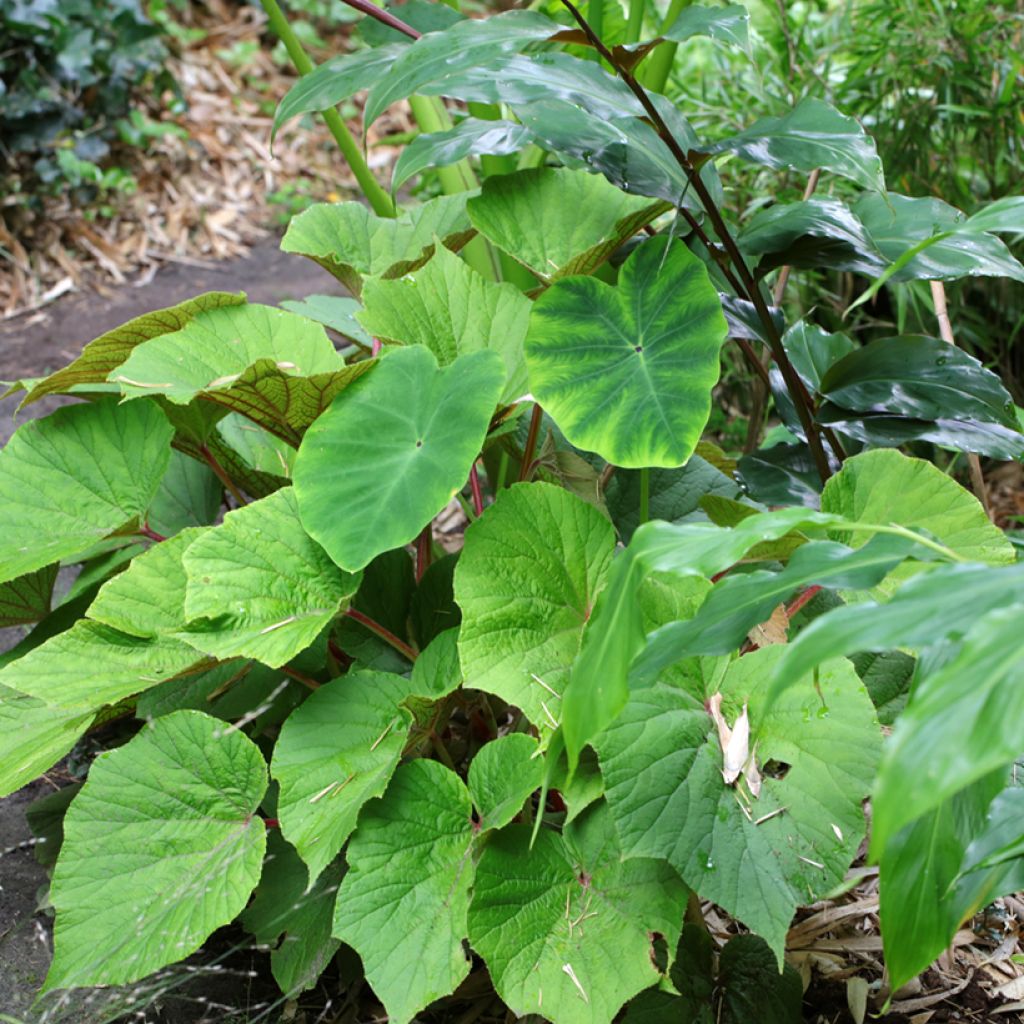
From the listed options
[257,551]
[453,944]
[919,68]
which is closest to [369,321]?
[257,551]

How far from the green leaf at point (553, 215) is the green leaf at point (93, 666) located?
603 millimetres

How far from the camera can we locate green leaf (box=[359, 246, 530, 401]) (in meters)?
1.22

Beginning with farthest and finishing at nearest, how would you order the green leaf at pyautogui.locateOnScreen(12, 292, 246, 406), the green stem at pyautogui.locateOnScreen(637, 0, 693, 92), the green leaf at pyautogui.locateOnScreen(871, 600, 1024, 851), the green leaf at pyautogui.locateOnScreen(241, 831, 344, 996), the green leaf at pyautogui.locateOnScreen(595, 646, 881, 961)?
the green stem at pyautogui.locateOnScreen(637, 0, 693, 92) < the green leaf at pyautogui.locateOnScreen(12, 292, 246, 406) < the green leaf at pyautogui.locateOnScreen(241, 831, 344, 996) < the green leaf at pyautogui.locateOnScreen(595, 646, 881, 961) < the green leaf at pyautogui.locateOnScreen(871, 600, 1024, 851)

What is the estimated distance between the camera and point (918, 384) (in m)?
1.19

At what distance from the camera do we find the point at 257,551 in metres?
1.08

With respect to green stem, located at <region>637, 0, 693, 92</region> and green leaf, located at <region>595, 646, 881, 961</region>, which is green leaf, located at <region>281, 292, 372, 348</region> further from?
green leaf, located at <region>595, 646, 881, 961</region>

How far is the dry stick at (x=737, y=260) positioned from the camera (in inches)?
42.0

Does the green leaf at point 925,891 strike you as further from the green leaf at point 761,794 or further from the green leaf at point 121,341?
the green leaf at point 121,341

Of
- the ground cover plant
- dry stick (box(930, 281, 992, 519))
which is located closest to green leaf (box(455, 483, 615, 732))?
the ground cover plant

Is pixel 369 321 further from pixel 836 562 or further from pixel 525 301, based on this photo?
pixel 836 562

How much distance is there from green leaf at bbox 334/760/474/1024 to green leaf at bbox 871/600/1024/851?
2.01ft

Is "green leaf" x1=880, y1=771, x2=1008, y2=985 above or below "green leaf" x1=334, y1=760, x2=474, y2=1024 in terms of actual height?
above

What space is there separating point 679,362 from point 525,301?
252mm

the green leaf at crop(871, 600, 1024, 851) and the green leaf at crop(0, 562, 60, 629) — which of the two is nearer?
the green leaf at crop(871, 600, 1024, 851)
